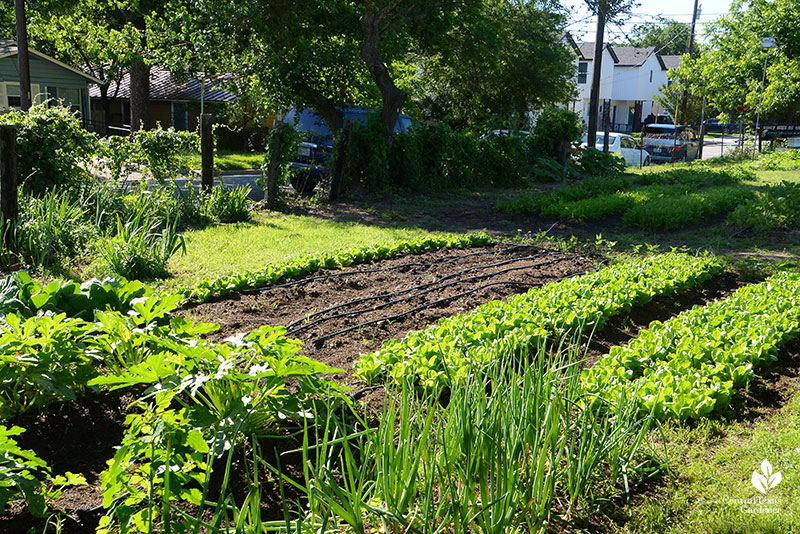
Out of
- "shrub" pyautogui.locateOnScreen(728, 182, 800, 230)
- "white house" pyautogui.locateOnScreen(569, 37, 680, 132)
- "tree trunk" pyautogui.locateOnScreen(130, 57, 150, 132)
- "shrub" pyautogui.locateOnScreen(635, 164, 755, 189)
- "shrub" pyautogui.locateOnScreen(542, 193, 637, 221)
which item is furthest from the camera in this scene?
"white house" pyautogui.locateOnScreen(569, 37, 680, 132)

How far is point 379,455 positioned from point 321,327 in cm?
298

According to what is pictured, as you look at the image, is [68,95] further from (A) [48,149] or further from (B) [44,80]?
(A) [48,149]

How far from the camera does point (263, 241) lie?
9414 millimetres

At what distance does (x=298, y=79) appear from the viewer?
586 inches

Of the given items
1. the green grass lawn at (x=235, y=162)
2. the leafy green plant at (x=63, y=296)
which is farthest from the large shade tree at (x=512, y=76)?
the leafy green plant at (x=63, y=296)

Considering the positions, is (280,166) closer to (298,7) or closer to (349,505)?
(298,7)

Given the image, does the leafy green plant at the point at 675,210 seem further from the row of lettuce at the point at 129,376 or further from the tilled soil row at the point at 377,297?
the row of lettuce at the point at 129,376

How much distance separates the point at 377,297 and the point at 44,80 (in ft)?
94.3

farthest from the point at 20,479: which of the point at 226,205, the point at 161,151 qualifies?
the point at 161,151

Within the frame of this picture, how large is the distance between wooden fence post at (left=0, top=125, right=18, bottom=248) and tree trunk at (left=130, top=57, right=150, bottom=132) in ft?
57.2

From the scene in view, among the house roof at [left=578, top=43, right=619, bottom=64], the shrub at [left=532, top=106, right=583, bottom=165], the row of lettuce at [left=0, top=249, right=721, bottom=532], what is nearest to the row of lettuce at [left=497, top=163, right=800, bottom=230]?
the shrub at [left=532, top=106, right=583, bottom=165]

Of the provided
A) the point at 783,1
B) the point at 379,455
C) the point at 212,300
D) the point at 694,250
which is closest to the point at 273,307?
the point at 212,300

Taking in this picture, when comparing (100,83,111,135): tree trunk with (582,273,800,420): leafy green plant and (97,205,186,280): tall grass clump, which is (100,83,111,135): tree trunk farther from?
(582,273,800,420): leafy green plant

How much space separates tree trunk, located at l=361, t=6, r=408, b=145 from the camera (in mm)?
15414
